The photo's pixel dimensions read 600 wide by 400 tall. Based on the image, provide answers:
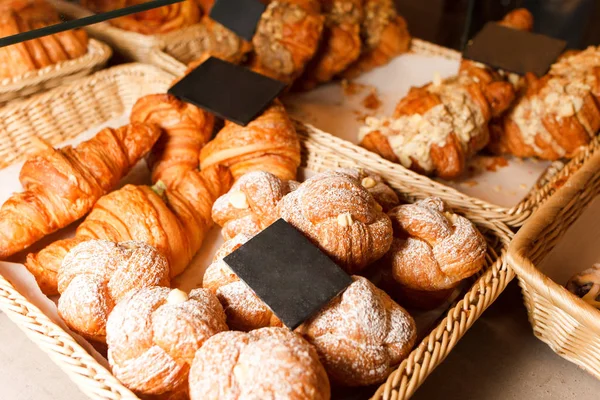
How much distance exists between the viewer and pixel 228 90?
175 cm

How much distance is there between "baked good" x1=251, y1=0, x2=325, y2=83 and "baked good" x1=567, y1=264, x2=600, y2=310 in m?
1.27

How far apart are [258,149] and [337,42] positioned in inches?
34.2

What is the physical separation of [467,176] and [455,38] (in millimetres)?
1843

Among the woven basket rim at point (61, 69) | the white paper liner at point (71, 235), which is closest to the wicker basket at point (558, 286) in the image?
the white paper liner at point (71, 235)

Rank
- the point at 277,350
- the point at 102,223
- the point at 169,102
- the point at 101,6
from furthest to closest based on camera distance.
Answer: the point at 169,102 → the point at 102,223 → the point at 101,6 → the point at 277,350

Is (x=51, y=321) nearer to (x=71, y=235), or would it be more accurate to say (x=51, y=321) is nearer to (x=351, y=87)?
(x=71, y=235)

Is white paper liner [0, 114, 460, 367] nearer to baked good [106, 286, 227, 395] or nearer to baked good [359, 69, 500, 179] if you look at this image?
baked good [106, 286, 227, 395]

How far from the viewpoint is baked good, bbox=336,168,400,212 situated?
57.7 inches

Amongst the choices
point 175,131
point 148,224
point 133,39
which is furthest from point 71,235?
point 133,39

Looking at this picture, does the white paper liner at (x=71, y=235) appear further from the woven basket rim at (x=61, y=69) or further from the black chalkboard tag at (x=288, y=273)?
the black chalkboard tag at (x=288, y=273)

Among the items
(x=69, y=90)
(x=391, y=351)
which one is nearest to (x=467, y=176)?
(x=391, y=351)

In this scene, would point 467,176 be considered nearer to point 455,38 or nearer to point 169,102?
point 169,102

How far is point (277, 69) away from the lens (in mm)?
2166

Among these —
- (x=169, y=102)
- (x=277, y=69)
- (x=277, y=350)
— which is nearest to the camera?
(x=277, y=350)
